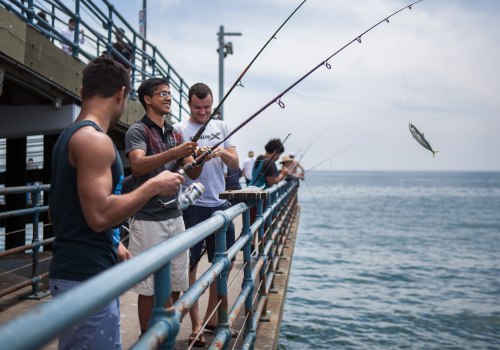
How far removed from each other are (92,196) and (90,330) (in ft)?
1.80

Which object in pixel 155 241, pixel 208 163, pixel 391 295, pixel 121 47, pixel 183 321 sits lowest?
pixel 391 295

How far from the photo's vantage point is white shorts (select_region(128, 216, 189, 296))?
372 centimetres

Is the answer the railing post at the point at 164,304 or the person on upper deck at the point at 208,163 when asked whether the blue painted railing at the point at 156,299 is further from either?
the person on upper deck at the point at 208,163

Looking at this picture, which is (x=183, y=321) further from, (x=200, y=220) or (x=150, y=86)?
(x=150, y=86)

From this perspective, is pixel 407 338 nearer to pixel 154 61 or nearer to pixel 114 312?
pixel 154 61

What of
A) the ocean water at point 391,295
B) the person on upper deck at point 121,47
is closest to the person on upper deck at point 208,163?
the person on upper deck at point 121,47

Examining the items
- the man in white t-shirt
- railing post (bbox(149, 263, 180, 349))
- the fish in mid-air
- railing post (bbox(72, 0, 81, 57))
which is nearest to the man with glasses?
railing post (bbox(149, 263, 180, 349))

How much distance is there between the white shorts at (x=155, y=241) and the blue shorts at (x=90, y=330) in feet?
5.00

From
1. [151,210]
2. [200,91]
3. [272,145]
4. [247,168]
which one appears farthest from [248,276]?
[247,168]

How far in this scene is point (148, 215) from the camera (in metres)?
3.74

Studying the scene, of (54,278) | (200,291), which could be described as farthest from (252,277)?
(54,278)

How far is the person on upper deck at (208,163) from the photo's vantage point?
433cm

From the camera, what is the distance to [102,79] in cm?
221

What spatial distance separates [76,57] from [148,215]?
15.1ft
